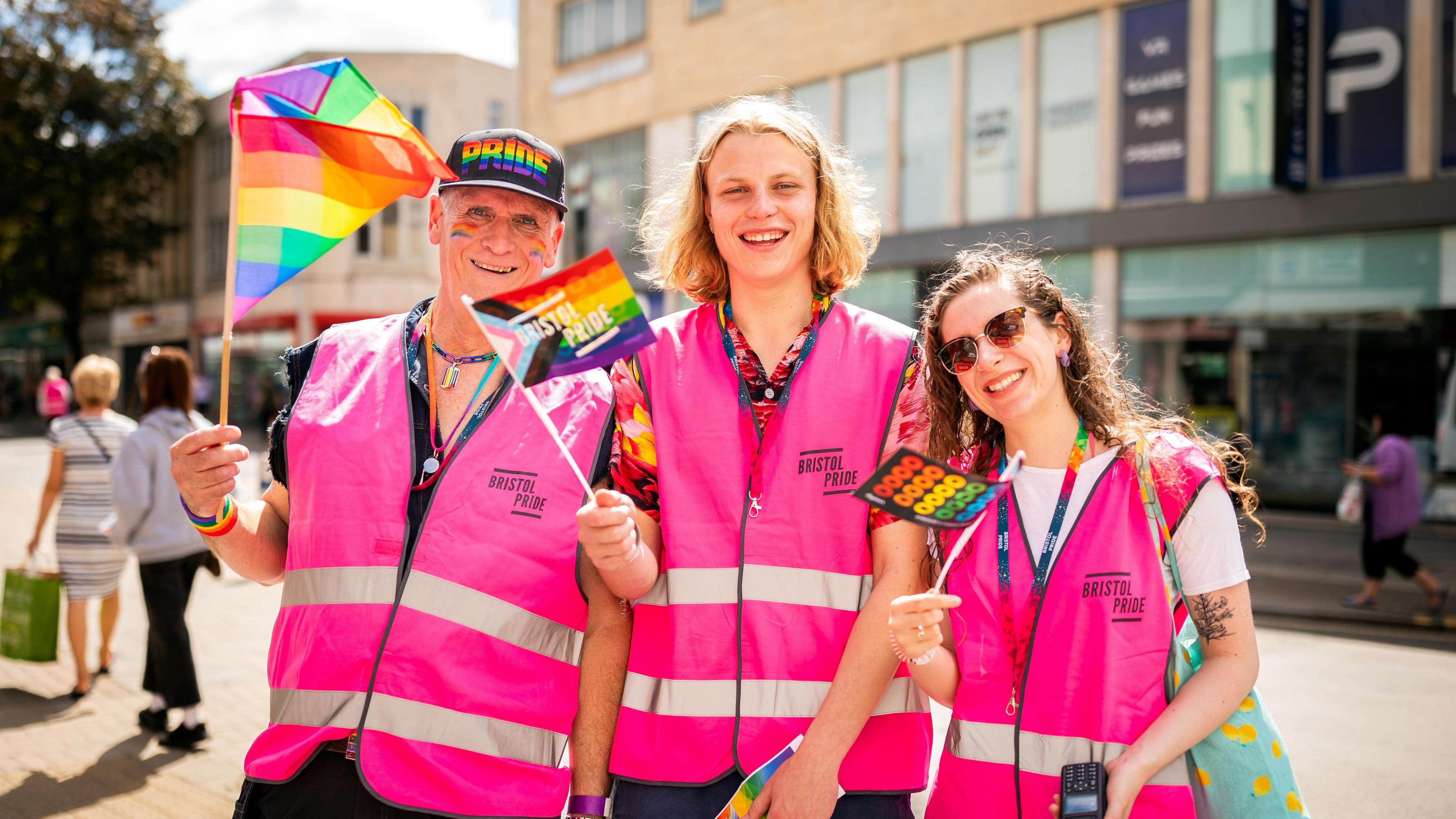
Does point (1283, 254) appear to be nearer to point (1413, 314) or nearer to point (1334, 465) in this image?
point (1413, 314)

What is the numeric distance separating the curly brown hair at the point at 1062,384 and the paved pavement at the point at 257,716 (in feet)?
10.8

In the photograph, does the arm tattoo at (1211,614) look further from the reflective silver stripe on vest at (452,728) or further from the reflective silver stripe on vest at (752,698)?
the reflective silver stripe on vest at (452,728)

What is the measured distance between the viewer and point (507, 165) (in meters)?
2.43

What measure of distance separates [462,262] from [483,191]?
7.2 inches

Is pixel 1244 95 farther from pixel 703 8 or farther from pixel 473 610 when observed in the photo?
pixel 473 610

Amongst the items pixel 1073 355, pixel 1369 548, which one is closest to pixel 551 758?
pixel 1073 355

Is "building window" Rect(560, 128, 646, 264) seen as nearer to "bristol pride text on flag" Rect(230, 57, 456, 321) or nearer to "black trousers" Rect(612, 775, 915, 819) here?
"bristol pride text on flag" Rect(230, 57, 456, 321)

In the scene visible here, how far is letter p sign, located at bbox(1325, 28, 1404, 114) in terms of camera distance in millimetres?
13789

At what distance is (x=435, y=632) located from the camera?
2.20 m

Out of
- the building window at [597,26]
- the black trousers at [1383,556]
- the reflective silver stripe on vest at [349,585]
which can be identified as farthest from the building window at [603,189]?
the reflective silver stripe on vest at [349,585]

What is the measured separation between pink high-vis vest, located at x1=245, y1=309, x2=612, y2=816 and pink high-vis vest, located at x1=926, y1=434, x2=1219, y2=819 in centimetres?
92

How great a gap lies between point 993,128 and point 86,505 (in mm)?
14947

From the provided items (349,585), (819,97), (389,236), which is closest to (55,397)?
(389,236)

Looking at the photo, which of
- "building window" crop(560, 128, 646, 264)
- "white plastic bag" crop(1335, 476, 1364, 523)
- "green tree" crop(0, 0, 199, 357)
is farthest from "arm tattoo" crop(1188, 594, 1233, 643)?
"green tree" crop(0, 0, 199, 357)
